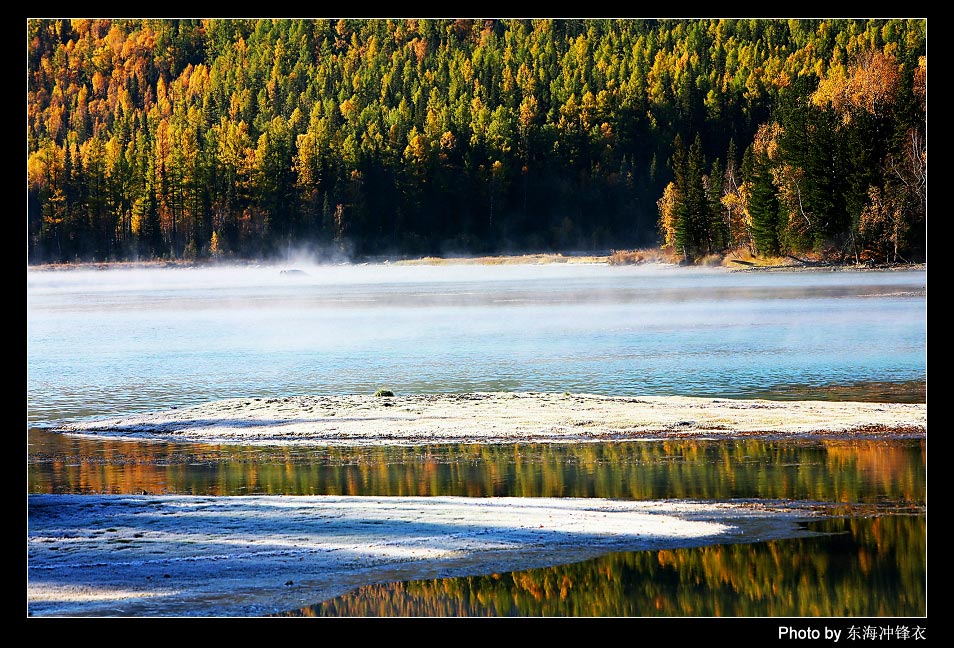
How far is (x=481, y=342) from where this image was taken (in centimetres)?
2522

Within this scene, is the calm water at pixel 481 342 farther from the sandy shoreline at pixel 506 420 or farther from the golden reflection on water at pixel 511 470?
the golden reflection on water at pixel 511 470

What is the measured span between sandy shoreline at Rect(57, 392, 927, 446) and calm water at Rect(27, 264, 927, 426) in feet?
4.36

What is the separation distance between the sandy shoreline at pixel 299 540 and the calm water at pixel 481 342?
7.39m

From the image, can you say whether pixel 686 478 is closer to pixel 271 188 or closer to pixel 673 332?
pixel 673 332

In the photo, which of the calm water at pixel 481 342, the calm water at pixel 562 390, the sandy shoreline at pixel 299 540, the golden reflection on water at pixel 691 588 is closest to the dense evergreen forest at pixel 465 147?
the calm water at pixel 481 342

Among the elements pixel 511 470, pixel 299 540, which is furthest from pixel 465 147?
pixel 299 540

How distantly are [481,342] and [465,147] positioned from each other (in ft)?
288

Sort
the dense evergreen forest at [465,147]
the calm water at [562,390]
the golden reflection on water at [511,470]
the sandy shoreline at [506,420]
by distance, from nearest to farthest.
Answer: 1. the calm water at [562,390]
2. the golden reflection on water at [511,470]
3. the sandy shoreline at [506,420]
4. the dense evergreen forest at [465,147]

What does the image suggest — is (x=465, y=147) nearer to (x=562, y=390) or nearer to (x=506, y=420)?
(x=562, y=390)

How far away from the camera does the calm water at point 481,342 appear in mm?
19047

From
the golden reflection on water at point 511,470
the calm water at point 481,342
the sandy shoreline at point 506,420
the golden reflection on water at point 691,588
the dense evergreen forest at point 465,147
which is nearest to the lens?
the golden reflection on water at point 691,588

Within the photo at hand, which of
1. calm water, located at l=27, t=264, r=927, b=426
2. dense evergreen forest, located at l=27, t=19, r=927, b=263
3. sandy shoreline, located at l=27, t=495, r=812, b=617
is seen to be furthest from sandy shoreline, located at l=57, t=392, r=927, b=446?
dense evergreen forest, located at l=27, t=19, r=927, b=263

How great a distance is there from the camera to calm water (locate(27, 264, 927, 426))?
19.0 m

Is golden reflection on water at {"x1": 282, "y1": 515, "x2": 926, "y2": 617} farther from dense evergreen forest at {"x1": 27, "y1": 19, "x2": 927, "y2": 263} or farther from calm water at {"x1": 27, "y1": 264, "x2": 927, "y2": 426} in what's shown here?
dense evergreen forest at {"x1": 27, "y1": 19, "x2": 927, "y2": 263}
